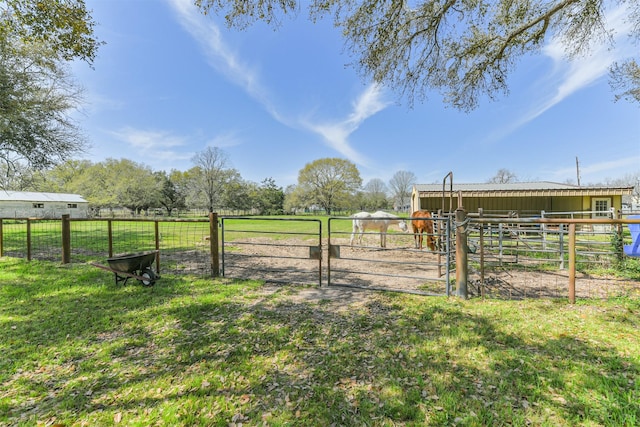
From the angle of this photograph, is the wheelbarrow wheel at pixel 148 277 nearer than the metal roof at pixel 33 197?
Yes

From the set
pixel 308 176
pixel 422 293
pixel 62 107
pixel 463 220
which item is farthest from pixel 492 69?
pixel 308 176

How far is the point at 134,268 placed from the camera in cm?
495

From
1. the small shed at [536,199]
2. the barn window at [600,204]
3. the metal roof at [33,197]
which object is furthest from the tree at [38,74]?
the metal roof at [33,197]

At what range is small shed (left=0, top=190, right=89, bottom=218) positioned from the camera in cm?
3067

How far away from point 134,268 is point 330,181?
127 ft

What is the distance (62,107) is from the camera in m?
9.44

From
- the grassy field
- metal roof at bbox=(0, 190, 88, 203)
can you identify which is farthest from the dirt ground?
metal roof at bbox=(0, 190, 88, 203)

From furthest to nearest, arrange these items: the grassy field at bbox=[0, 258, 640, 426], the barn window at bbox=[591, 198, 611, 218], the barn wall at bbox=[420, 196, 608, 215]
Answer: the barn wall at bbox=[420, 196, 608, 215]
the barn window at bbox=[591, 198, 611, 218]
the grassy field at bbox=[0, 258, 640, 426]

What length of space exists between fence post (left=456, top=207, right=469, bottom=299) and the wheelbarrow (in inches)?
226

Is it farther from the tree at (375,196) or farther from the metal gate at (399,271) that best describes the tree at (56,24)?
the tree at (375,196)

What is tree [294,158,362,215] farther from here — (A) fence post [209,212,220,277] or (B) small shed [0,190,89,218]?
(A) fence post [209,212,220,277]

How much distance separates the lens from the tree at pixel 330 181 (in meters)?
42.4

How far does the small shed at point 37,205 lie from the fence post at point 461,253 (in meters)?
38.7

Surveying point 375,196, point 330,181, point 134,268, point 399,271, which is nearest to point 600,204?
point 399,271
